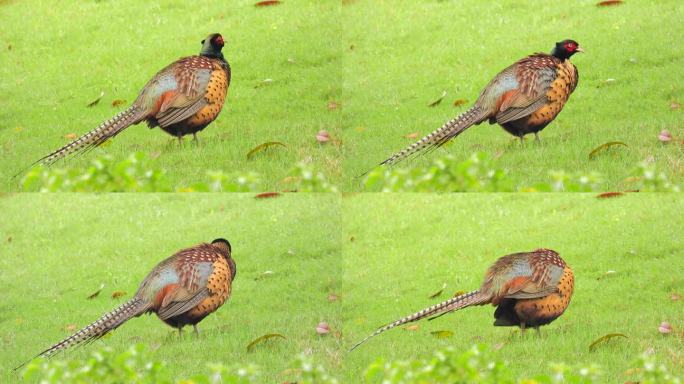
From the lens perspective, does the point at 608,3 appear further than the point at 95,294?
Yes

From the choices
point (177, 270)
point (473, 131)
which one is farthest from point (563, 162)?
point (177, 270)

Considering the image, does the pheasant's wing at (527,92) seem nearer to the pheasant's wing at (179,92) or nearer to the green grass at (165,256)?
the green grass at (165,256)

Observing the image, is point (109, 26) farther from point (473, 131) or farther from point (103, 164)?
point (473, 131)

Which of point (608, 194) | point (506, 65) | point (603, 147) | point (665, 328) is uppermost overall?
point (506, 65)

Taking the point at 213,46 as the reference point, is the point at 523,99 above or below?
below

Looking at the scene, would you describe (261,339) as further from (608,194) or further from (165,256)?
(608,194)

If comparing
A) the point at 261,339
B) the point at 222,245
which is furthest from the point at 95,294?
the point at 261,339

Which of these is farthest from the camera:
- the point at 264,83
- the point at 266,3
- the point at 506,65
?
the point at 266,3
